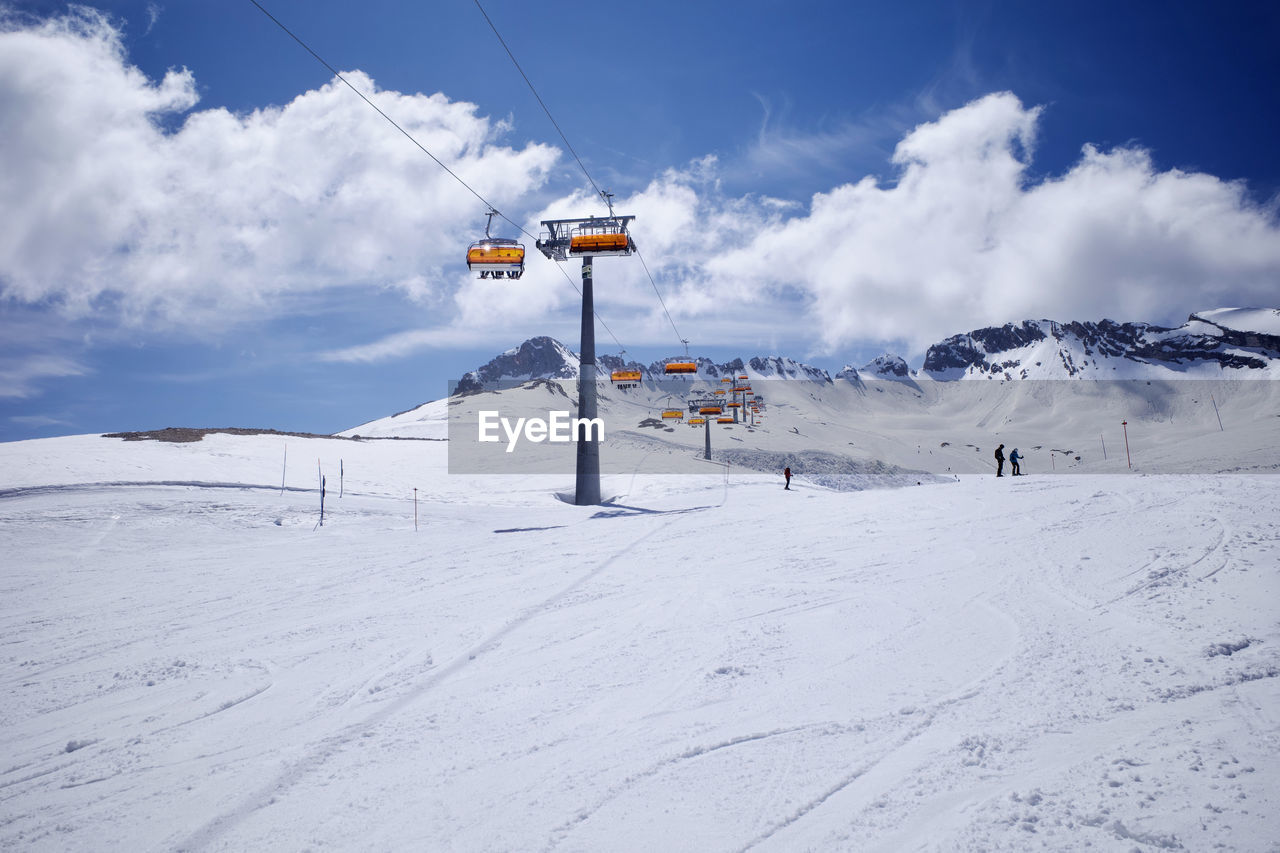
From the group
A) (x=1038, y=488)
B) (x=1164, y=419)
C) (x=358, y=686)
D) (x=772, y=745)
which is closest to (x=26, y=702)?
(x=358, y=686)

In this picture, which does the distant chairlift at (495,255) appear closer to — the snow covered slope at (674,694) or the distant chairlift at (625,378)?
the snow covered slope at (674,694)

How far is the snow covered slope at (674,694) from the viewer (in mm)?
4004

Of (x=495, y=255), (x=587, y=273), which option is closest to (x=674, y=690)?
(x=495, y=255)

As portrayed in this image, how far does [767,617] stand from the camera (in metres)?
8.23

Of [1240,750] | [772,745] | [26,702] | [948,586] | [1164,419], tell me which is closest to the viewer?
[1240,750]

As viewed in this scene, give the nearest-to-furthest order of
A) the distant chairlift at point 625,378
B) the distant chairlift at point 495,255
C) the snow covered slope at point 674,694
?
the snow covered slope at point 674,694, the distant chairlift at point 495,255, the distant chairlift at point 625,378

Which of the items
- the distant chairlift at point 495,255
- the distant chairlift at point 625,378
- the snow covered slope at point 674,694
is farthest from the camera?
the distant chairlift at point 625,378

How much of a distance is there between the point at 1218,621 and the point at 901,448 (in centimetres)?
11479

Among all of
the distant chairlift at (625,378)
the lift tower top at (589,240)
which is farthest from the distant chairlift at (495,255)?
the distant chairlift at (625,378)

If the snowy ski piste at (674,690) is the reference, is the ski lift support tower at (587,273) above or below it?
above

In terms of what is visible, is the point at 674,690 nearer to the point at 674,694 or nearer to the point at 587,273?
the point at 674,694

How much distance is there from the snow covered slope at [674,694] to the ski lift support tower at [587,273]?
14360 millimetres

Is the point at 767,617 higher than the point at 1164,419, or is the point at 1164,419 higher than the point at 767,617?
the point at 1164,419

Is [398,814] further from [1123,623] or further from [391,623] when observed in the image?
[1123,623]
